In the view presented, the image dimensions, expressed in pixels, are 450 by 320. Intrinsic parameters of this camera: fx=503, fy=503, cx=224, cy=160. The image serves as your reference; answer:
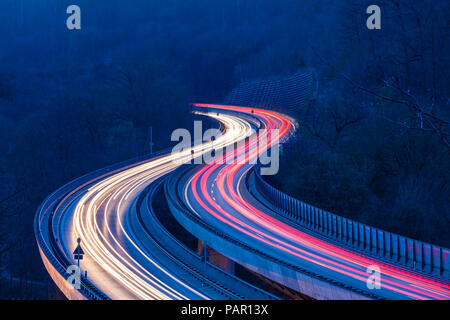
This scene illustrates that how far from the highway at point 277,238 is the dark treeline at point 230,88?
16.3ft

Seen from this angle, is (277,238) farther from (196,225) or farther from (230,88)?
(230,88)

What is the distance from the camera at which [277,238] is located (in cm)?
2906

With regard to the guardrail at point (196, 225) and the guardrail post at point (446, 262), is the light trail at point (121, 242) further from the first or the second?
the guardrail post at point (446, 262)

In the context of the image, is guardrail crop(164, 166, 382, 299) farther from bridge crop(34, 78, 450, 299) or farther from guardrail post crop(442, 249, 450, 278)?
guardrail post crop(442, 249, 450, 278)

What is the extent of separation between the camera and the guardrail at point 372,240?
23.3m

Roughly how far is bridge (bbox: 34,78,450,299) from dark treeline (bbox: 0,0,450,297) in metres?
3.96

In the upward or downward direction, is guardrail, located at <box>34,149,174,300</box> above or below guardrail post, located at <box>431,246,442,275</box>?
below

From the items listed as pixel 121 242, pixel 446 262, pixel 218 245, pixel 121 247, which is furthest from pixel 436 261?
pixel 121 242

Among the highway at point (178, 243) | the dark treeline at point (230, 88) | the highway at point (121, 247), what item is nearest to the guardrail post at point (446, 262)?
the highway at point (178, 243)

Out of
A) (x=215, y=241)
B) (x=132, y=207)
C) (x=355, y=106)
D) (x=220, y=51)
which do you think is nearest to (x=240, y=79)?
(x=220, y=51)

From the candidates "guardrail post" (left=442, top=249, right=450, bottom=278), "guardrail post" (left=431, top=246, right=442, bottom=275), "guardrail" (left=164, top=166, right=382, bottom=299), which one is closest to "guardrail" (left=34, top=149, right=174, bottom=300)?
"guardrail" (left=164, top=166, right=382, bottom=299)

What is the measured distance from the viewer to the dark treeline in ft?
115

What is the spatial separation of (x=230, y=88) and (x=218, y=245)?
315 feet
